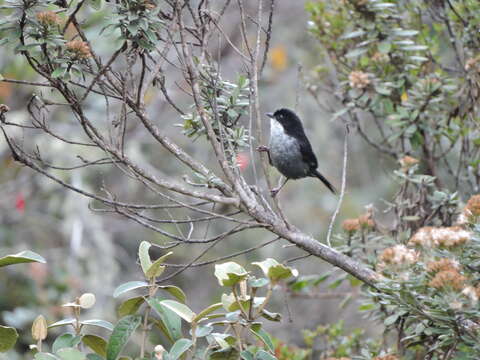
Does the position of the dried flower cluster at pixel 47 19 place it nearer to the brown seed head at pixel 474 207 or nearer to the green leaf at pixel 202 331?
the green leaf at pixel 202 331

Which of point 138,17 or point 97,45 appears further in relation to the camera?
point 97,45

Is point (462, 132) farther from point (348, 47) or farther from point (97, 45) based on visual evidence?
point (97, 45)

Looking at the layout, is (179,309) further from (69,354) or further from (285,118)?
(285,118)

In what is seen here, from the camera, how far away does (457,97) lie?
3693 millimetres

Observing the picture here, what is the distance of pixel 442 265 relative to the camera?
6.13 ft

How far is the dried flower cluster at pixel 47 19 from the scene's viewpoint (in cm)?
225

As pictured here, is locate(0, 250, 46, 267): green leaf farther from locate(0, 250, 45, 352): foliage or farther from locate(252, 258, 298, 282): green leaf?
locate(252, 258, 298, 282): green leaf

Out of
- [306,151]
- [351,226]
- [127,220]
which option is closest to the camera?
[351,226]

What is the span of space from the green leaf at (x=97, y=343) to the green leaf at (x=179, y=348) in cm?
29

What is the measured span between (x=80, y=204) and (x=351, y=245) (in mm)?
3668

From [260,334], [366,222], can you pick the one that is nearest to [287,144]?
[366,222]

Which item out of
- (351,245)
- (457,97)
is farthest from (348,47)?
(351,245)

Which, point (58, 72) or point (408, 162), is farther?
point (408, 162)

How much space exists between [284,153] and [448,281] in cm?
266
